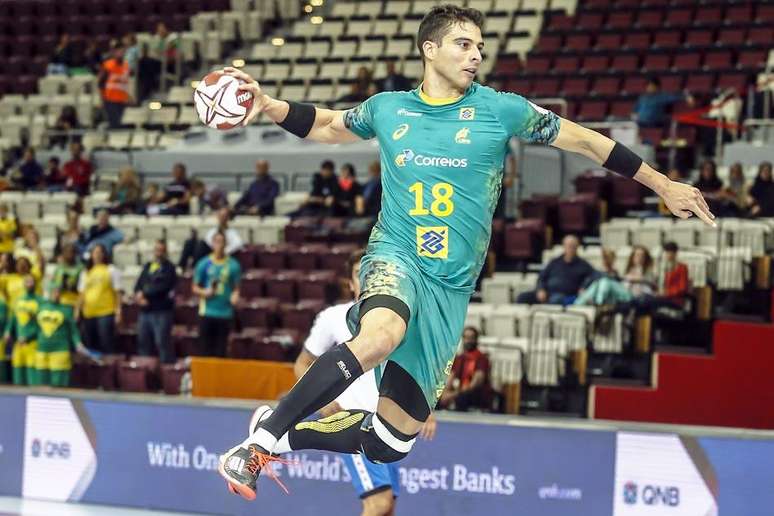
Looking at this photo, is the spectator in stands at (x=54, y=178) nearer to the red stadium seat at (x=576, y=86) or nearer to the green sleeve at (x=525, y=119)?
the red stadium seat at (x=576, y=86)

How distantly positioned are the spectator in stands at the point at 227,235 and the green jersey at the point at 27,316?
7.03 ft

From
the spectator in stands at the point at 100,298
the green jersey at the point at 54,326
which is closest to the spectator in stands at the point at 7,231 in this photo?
the spectator in stands at the point at 100,298

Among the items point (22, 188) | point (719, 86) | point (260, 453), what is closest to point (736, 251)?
point (719, 86)

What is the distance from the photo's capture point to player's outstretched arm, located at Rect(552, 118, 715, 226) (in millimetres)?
6051

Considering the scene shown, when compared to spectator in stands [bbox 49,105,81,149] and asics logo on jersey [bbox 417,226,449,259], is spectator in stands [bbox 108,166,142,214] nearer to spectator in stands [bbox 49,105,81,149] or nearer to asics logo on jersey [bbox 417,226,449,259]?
spectator in stands [bbox 49,105,81,149]

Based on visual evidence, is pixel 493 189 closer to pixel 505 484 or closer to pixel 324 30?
pixel 505 484

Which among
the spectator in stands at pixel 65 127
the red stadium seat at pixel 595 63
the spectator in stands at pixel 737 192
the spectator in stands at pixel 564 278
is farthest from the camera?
the spectator in stands at pixel 65 127

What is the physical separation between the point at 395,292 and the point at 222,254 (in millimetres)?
9641

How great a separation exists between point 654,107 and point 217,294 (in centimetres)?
714

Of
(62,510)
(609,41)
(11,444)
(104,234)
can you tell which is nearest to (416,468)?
(62,510)

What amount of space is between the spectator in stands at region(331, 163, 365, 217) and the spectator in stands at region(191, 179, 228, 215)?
227 cm

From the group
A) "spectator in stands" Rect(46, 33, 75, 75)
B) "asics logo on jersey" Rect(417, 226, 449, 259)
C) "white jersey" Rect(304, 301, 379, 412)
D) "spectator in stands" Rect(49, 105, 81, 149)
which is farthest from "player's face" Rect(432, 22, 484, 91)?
"spectator in stands" Rect(46, 33, 75, 75)

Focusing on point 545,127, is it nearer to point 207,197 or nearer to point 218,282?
point 218,282

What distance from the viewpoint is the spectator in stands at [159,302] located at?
50.5ft
